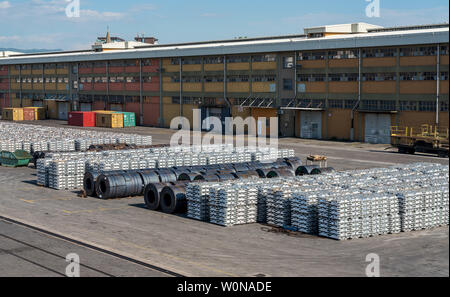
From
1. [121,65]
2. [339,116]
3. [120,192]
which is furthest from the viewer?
[121,65]

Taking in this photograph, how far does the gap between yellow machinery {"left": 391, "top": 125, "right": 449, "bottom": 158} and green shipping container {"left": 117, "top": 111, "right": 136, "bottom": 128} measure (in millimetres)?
45542

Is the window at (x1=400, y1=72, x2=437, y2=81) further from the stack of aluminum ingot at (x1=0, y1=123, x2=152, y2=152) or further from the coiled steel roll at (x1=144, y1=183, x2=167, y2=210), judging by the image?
the coiled steel roll at (x1=144, y1=183, x2=167, y2=210)

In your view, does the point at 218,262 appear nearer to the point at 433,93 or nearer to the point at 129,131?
the point at 433,93

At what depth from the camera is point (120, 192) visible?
3522 cm

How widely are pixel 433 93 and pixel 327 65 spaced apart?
14.2 meters

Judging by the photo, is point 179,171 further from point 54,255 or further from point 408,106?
point 408,106

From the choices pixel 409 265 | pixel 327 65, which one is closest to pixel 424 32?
pixel 327 65

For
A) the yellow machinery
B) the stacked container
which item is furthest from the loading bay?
the stacked container

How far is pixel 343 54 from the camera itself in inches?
2638

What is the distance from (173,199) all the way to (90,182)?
25.3 feet

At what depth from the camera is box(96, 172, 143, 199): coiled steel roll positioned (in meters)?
34.9

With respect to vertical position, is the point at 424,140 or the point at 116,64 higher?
the point at 116,64

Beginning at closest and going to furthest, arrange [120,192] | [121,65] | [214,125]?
[120,192]
[214,125]
[121,65]

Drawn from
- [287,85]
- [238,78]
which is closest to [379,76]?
[287,85]
